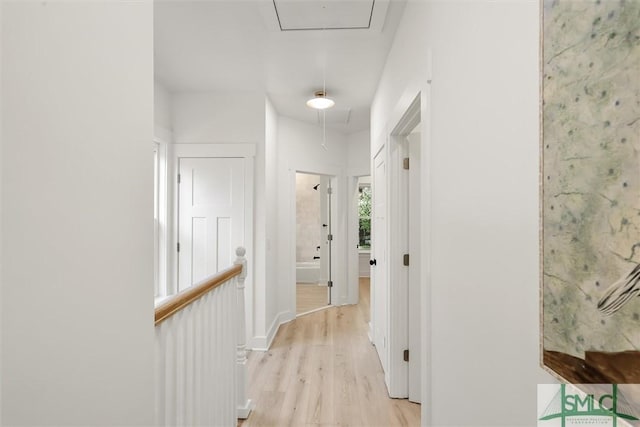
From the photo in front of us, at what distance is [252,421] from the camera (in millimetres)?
2275

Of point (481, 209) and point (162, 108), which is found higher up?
point (162, 108)

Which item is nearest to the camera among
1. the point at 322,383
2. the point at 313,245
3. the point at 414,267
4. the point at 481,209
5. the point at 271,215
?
the point at 481,209

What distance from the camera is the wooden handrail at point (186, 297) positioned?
1.10 m

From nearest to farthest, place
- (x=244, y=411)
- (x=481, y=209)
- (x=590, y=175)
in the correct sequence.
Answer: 1. (x=590, y=175)
2. (x=481, y=209)
3. (x=244, y=411)

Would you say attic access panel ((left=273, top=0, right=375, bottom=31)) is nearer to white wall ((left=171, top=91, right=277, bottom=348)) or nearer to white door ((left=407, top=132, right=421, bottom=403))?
white door ((left=407, top=132, right=421, bottom=403))

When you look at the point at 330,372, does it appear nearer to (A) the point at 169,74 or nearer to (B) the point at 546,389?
(B) the point at 546,389

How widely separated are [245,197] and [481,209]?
9.23ft

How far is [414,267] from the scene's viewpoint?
2.57 metres

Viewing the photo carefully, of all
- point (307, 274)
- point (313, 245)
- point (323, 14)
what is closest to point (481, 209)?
point (323, 14)

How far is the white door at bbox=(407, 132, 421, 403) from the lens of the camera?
2.53 metres

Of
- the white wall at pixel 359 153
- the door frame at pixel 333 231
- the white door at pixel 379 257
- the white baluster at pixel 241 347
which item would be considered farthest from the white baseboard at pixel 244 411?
the white wall at pixel 359 153

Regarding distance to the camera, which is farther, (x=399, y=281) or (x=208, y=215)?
(x=208, y=215)

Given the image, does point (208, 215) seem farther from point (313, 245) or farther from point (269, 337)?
point (313, 245)

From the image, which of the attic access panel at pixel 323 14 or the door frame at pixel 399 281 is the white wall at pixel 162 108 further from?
the door frame at pixel 399 281
